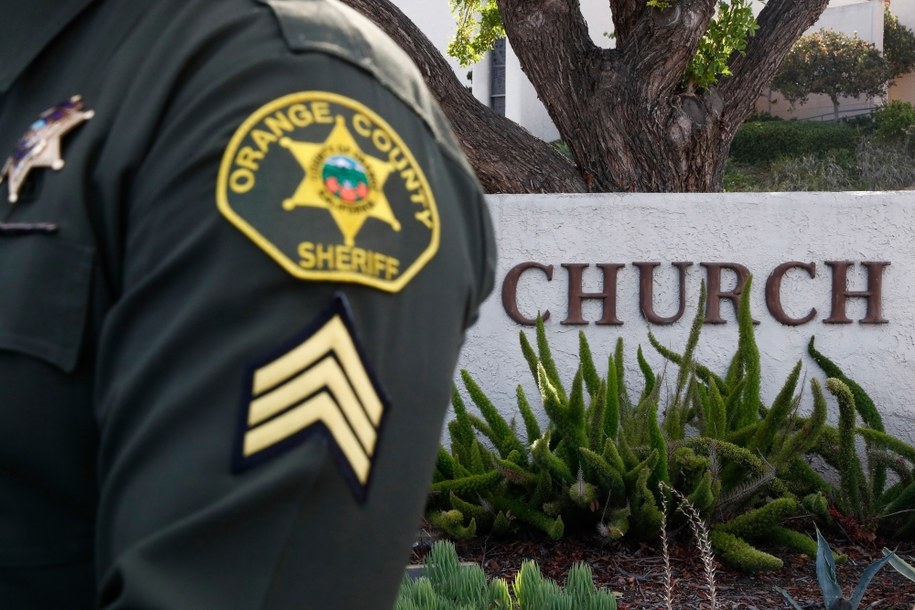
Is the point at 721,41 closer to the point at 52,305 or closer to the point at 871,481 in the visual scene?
the point at 871,481

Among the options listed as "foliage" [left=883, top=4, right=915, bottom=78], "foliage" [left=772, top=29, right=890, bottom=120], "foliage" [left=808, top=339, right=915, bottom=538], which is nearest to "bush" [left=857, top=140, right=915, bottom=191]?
"foliage" [left=772, top=29, right=890, bottom=120]

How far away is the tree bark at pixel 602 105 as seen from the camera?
6.54m

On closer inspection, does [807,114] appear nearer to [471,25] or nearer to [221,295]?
[471,25]

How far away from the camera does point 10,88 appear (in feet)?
2.74

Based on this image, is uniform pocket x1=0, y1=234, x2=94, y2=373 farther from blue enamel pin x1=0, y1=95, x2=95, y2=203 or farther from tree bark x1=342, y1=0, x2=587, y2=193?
tree bark x1=342, y1=0, x2=587, y2=193

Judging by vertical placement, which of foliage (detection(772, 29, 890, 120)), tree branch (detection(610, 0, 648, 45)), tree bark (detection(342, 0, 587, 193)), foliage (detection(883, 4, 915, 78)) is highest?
foliage (detection(883, 4, 915, 78))

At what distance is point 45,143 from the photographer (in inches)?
29.6

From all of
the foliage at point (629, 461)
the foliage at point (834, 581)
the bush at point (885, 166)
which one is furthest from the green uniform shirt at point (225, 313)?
the bush at point (885, 166)

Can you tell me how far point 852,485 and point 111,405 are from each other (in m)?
3.92

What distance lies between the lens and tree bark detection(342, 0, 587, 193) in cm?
645

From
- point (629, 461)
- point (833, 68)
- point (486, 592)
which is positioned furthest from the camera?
point (833, 68)

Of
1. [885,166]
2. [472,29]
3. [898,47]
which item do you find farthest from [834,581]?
[898,47]

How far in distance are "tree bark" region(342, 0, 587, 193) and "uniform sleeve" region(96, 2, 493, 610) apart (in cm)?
577

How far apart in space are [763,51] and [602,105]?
1.21 m
